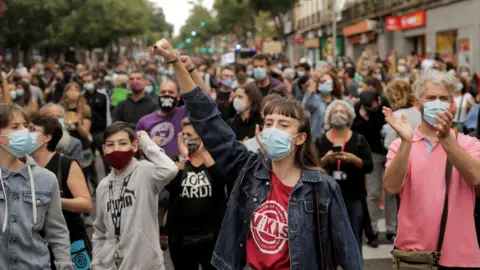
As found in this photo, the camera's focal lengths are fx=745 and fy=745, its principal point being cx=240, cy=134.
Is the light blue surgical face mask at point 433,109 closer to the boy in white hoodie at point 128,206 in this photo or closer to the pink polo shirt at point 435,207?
the pink polo shirt at point 435,207

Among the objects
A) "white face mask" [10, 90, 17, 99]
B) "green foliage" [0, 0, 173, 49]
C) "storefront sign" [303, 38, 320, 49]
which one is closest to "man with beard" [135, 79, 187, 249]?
"white face mask" [10, 90, 17, 99]

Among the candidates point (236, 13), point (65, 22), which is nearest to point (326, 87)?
point (65, 22)

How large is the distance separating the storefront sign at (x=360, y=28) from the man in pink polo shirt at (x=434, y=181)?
36.0 meters

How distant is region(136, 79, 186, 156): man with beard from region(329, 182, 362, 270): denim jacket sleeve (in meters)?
4.48

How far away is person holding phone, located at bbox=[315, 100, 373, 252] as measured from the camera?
7.44 metres

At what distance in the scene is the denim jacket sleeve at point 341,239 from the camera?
3.73 m

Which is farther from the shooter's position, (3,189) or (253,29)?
(253,29)

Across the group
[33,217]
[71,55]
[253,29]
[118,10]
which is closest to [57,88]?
[33,217]

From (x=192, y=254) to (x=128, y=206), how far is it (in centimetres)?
93

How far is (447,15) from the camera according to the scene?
30281mm

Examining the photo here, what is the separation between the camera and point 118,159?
5203 mm

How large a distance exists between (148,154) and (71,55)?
56.0 metres

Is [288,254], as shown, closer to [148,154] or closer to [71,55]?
[148,154]

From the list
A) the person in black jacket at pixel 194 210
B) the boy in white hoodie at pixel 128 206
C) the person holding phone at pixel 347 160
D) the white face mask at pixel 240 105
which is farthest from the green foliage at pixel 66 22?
the boy in white hoodie at pixel 128 206
